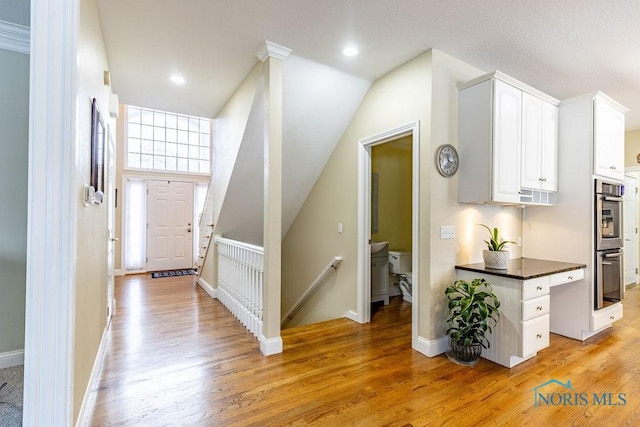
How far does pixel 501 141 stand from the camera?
8.93ft

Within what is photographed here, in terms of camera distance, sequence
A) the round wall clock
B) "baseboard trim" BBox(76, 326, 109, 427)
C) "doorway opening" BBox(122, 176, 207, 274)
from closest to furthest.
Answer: "baseboard trim" BBox(76, 326, 109, 427) < the round wall clock < "doorway opening" BBox(122, 176, 207, 274)

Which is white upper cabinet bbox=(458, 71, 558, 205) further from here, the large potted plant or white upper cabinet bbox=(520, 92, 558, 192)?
the large potted plant

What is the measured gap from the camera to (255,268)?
3.06 m

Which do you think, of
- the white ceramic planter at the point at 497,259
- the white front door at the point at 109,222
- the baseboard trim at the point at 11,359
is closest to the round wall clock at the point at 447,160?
the white ceramic planter at the point at 497,259

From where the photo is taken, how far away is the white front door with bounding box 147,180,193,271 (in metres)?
6.42

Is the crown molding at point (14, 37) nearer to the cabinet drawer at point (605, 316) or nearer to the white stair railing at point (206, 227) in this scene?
the white stair railing at point (206, 227)

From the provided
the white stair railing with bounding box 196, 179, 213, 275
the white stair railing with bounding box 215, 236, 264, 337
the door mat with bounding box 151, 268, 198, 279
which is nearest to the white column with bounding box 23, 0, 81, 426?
the white stair railing with bounding box 215, 236, 264, 337

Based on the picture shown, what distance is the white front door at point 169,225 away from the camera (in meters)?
6.42

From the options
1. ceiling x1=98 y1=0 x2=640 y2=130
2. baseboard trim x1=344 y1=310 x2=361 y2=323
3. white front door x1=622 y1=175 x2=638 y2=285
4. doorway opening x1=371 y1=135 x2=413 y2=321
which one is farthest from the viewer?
white front door x1=622 y1=175 x2=638 y2=285

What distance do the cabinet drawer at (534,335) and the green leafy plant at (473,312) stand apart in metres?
0.22

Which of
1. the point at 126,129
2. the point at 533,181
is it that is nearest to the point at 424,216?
the point at 533,181

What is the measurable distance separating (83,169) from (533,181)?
359cm

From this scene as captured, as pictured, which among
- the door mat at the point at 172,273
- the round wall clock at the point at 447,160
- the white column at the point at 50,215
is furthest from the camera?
the door mat at the point at 172,273

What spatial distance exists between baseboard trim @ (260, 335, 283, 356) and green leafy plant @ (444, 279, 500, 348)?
58.2 inches
